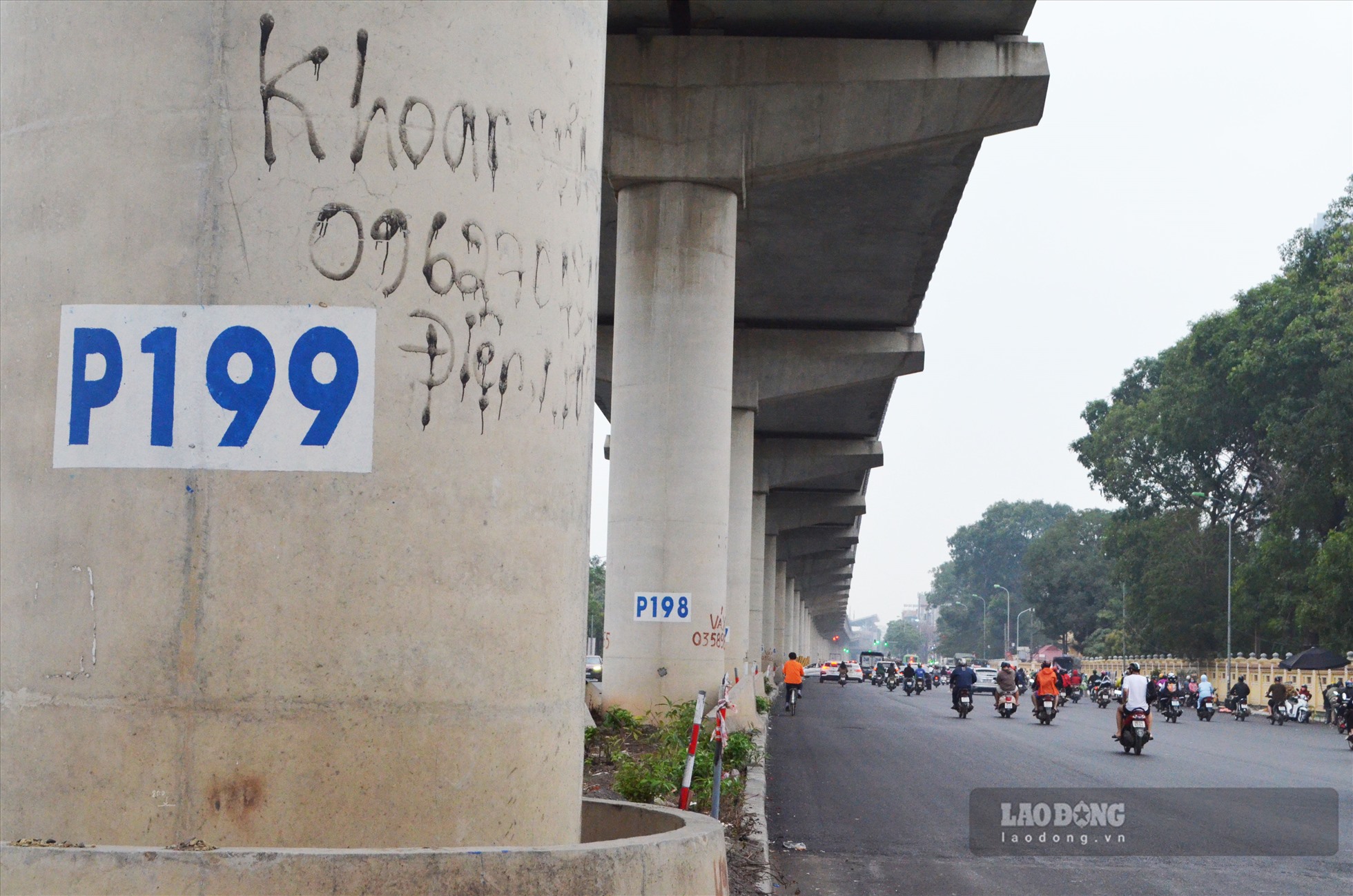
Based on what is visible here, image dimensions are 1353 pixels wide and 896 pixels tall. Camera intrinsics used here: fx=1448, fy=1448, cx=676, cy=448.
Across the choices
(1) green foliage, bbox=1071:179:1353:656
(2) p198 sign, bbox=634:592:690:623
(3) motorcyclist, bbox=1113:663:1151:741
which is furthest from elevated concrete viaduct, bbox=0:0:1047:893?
(1) green foliage, bbox=1071:179:1353:656

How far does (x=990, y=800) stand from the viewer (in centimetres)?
1653

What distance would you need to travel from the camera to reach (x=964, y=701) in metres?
36.9

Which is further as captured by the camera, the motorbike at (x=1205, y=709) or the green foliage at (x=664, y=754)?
the motorbike at (x=1205, y=709)

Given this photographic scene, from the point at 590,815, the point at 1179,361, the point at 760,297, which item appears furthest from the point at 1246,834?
the point at 1179,361

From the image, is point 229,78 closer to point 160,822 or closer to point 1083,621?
point 160,822

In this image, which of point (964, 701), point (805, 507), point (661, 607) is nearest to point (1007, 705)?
point (964, 701)

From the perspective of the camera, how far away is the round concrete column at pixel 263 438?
193 inches

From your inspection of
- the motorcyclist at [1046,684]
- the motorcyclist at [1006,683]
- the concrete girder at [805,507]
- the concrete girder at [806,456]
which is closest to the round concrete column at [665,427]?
the motorcyclist at [1046,684]

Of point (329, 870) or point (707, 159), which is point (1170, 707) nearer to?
point (707, 159)

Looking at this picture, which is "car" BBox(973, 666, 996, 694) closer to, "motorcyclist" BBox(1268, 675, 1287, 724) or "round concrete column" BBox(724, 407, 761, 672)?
"motorcyclist" BBox(1268, 675, 1287, 724)

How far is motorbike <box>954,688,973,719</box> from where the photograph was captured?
120 ft

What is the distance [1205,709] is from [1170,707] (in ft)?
11.1

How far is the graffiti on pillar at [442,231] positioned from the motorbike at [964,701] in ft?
106

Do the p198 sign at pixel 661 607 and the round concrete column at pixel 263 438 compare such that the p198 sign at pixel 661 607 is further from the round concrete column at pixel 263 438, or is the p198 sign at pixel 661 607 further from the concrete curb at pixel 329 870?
the concrete curb at pixel 329 870
